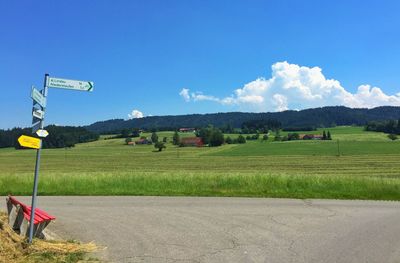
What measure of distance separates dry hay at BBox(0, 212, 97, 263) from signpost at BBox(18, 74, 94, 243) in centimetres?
27

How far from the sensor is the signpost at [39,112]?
7.59m

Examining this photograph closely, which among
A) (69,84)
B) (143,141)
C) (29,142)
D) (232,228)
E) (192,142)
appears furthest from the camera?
(143,141)

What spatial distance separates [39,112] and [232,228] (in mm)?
4986

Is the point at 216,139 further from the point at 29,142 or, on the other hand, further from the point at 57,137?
the point at 29,142

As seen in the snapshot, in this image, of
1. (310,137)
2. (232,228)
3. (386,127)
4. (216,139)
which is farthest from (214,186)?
(386,127)

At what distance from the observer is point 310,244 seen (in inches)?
328

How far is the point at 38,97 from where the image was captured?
768 centimetres

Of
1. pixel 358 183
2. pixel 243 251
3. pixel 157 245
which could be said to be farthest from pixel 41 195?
pixel 358 183

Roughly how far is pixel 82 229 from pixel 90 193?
7224mm

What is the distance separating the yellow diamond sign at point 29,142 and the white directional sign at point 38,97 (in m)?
0.65

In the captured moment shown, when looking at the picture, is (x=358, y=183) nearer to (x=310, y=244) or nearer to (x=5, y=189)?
(x=310, y=244)

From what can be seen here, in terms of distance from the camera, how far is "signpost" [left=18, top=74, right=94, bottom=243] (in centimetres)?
759

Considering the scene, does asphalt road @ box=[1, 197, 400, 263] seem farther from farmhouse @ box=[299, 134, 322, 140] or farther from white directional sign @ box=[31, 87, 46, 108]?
farmhouse @ box=[299, 134, 322, 140]

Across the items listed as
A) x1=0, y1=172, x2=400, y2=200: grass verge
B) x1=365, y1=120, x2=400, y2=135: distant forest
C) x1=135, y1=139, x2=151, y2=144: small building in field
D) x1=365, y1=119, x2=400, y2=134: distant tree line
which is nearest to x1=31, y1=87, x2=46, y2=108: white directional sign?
x1=0, y1=172, x2=400, y2=200: grass verge
